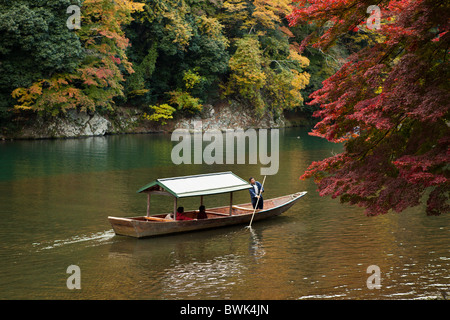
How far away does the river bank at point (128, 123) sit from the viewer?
46.9 metres

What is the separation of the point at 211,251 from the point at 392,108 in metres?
7.64

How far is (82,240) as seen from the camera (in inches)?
619

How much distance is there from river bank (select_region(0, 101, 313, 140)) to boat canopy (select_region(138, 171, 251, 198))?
105 ft

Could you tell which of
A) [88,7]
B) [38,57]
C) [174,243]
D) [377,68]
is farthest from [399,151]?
[88,7]

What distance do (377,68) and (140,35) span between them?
4885cm

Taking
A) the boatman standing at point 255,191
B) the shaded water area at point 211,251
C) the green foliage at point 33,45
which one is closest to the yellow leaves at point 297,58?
the green foliage at point 33,45

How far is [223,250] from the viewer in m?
15.2

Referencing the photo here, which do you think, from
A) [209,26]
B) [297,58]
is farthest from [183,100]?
[297,58]

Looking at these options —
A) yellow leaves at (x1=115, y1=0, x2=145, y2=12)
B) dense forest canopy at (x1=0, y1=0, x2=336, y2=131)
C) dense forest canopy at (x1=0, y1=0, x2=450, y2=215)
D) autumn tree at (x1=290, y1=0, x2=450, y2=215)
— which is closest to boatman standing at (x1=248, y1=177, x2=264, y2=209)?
dense forest canopy at (x1=0, y1=0, x2=450, y2=215)

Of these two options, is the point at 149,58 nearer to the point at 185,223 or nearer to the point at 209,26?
the point at 209,26

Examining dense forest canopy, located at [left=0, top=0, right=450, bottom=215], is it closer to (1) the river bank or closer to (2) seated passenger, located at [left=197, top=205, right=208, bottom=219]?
(1) the river bank

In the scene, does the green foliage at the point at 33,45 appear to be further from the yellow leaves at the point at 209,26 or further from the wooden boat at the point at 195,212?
the wooden boat at the point at 195,212

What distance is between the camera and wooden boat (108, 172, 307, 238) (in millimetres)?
16172
